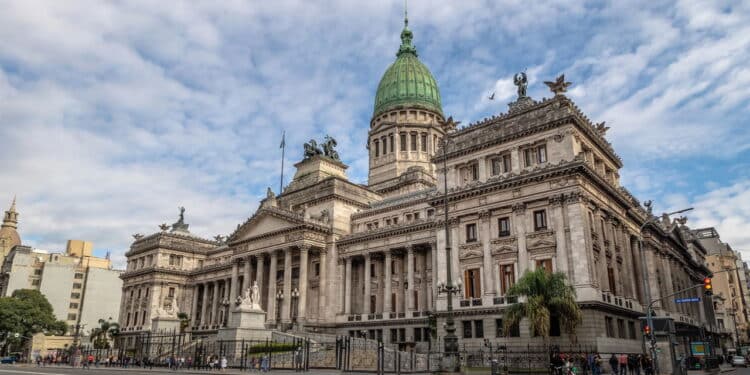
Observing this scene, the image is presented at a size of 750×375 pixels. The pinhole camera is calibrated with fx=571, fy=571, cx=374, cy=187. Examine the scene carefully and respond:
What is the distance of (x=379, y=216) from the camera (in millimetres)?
67750

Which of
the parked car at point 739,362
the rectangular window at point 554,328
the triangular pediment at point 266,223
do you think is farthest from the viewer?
the triangular pediment at point 266,223

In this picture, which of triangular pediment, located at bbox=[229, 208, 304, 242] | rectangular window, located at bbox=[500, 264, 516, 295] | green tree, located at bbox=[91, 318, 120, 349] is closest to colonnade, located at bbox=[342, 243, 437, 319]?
triangular pediment, located at bbox=[229, 208, 304, 242]

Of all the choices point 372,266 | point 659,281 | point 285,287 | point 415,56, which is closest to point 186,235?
point 285,287

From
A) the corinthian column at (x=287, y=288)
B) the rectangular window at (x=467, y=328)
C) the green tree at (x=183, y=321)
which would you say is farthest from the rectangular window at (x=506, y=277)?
the green tree at (x=183, y=321)

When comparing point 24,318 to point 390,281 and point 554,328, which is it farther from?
point 554,328

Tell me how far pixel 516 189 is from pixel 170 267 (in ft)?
206

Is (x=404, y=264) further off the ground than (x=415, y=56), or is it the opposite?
(x=415, y=56)

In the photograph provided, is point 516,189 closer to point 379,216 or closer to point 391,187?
point 379,216

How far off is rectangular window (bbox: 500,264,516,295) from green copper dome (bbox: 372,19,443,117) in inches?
1986

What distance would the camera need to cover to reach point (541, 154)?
46.5 meters

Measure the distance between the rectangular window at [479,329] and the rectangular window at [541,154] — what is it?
1383cm

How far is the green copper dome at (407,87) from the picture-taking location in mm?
93562

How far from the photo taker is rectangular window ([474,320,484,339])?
149 ft

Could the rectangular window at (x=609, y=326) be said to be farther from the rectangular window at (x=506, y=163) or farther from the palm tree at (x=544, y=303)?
the rectangular window at (x=506, y=163)
